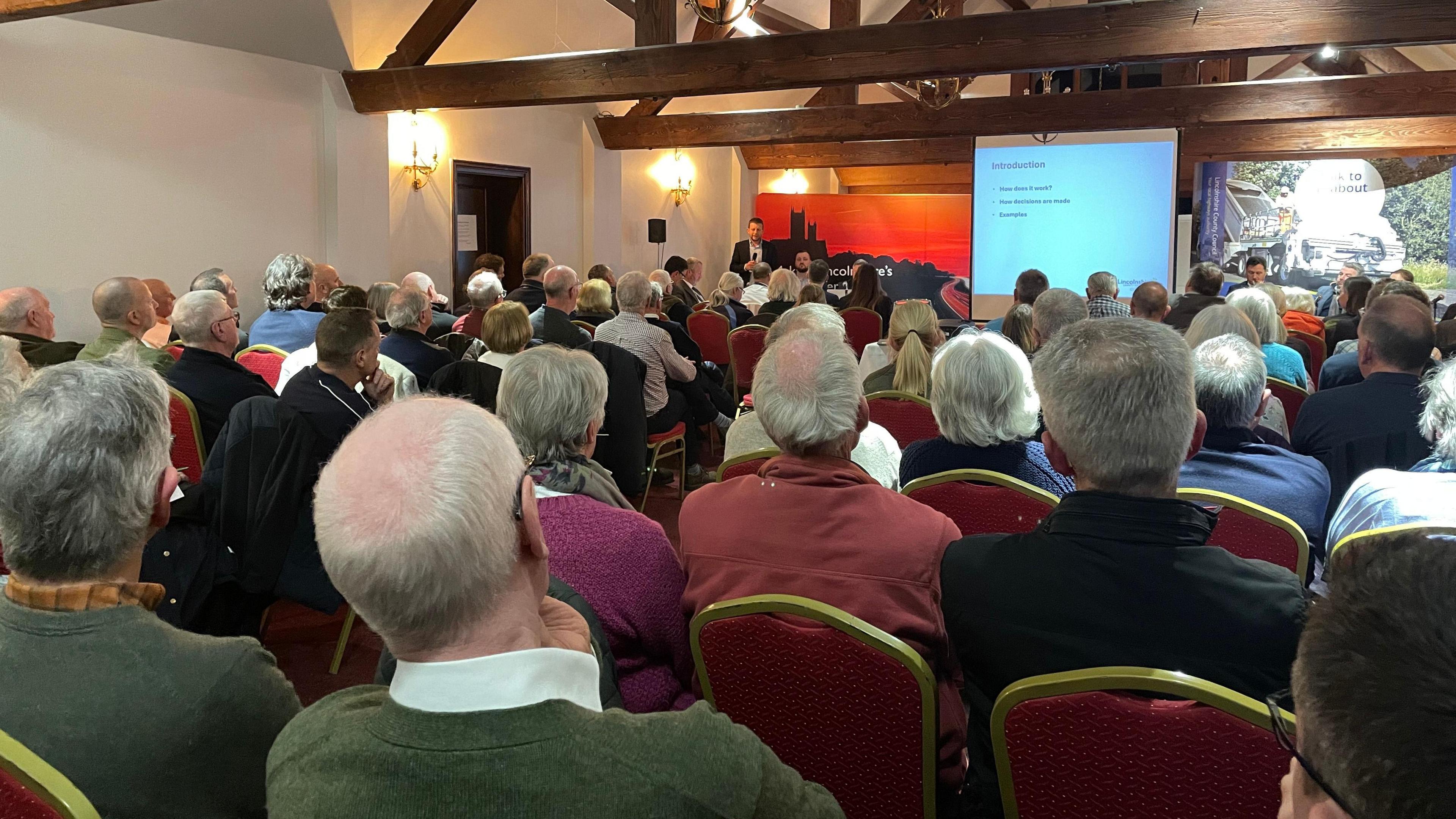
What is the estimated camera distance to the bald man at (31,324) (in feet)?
13.7

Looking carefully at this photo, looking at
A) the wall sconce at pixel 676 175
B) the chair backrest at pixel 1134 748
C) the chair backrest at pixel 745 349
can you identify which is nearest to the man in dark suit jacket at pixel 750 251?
the wall sconce at pixel 676 175

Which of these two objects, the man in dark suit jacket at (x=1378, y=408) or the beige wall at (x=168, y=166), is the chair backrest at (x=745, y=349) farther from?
the beige wall at (x=168, y=166)

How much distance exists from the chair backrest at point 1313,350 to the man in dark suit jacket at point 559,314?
418 cm

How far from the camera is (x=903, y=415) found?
3.72 metres

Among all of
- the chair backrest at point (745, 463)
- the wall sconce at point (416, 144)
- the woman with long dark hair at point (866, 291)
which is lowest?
the chair backrest at point (745, 463)

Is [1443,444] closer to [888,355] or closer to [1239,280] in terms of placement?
[888,355]

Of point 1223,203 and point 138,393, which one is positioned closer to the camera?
point 138,393

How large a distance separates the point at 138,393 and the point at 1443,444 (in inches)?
101

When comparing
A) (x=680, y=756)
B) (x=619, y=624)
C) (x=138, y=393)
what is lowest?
(x=619, y=624)

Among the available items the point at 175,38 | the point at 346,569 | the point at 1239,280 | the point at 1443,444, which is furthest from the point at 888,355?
the point at 1239,280

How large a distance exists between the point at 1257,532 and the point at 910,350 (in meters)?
1.84

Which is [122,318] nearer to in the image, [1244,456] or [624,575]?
[624,575]

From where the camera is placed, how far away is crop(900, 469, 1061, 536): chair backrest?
2.26 metres

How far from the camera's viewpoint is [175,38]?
23.6ft
